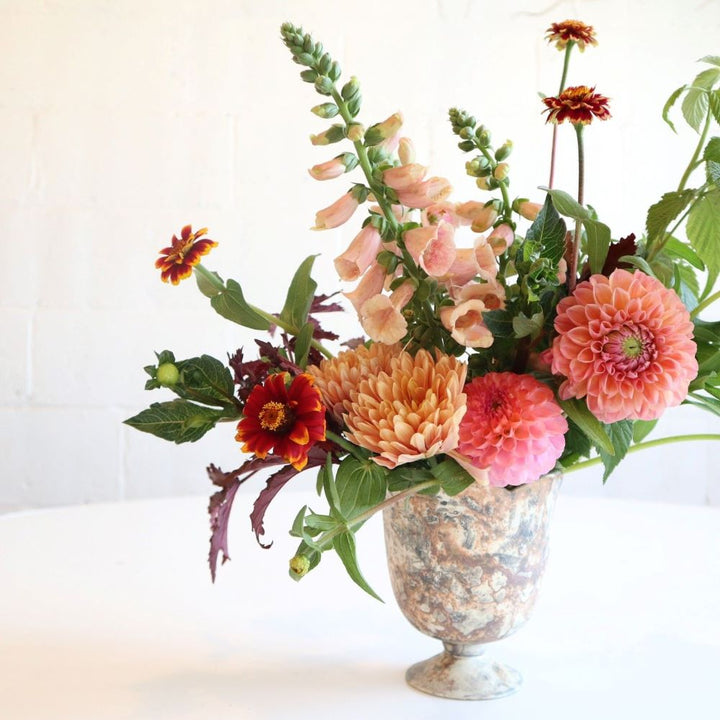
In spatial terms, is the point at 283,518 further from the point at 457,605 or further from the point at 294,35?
the point at 294,35

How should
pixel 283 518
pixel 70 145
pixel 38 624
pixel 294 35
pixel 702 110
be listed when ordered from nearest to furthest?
pixel 294 35 < pixel 702 110 < pixel 38 624 < pixel 283 518 < pixel 70 145

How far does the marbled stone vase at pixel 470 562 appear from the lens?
661 millimetres

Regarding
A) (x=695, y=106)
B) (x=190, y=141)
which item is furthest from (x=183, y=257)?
(x=190, y=141)

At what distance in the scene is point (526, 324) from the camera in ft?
1.97

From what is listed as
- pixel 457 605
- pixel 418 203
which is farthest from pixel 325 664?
pixel 418 203

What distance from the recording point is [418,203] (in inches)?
24.1

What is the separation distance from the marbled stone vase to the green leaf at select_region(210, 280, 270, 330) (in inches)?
6.0

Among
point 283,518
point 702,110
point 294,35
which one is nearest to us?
point 294,35

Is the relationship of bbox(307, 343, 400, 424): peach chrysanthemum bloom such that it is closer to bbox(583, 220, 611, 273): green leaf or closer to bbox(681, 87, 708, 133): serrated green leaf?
bbox(583, 220, 611, 273): green leaf

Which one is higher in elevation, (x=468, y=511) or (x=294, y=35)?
(x=294, y=35)

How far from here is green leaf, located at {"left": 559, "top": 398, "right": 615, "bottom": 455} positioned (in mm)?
603

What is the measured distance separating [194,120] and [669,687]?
1.59m

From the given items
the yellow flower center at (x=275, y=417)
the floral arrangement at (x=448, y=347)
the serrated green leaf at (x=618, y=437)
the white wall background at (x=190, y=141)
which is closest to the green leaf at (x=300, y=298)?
the floral arrangement at (x=448, y=347)

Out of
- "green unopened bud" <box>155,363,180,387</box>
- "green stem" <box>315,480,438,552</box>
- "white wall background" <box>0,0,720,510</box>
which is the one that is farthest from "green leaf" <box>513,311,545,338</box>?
"white wall background" <box>0,0,720,510</box>
